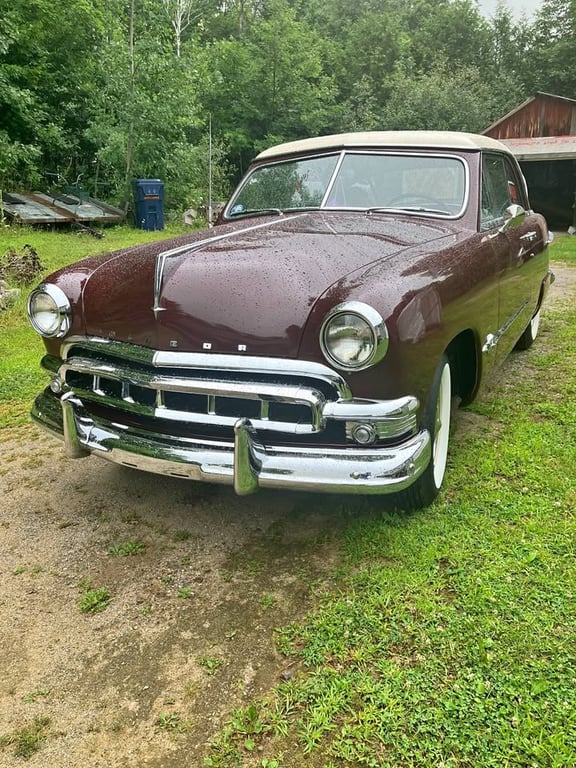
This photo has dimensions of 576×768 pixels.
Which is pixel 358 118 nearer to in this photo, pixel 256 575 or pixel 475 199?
pixel 475 199

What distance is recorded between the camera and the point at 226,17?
112ft

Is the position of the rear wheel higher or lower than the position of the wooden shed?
lower

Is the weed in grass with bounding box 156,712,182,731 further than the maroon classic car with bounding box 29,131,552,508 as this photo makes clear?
No

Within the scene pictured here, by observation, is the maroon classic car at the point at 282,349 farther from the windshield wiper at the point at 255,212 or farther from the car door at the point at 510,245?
the windshield wiper at the point at 255,212

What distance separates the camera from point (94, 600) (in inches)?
92.0

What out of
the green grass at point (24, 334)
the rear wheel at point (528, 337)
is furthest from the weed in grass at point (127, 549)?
the rear wheel at point (528, 337)

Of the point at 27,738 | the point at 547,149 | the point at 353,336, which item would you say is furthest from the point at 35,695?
the point at 547,149

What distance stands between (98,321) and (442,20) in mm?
38298

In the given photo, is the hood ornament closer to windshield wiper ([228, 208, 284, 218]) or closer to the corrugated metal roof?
windshield wiper ([228, 208, 284, 218])

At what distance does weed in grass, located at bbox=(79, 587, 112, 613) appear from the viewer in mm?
2301

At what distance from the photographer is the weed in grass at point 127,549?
8.67 feet

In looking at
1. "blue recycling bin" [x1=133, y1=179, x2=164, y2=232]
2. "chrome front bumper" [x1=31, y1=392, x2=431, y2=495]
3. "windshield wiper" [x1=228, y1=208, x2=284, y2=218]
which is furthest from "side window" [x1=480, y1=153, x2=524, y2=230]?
"blue recycling bin" [x1=133, y1=179, x2=164, y2=232]

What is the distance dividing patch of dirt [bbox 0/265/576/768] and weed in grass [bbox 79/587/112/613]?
0.09ft

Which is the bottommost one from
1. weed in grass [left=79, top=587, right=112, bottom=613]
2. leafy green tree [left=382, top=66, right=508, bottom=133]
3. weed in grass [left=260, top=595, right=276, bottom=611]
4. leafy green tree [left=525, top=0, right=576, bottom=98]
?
weed in grass [left=79, top=587, right=112, bottom=613]
